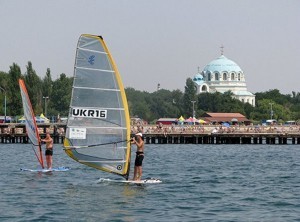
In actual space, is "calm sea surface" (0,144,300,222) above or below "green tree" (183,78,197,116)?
below

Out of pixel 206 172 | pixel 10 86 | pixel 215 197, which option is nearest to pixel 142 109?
pixel 10 86

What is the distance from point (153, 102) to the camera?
197 m

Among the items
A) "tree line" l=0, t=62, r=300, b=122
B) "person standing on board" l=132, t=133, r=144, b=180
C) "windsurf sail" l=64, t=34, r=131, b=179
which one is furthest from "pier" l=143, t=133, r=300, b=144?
"windsurf sail" l=64, t=34, r=131, b=179

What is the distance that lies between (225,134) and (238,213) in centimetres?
6626

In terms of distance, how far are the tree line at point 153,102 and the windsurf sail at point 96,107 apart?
272 feet

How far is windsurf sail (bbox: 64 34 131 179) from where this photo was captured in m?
29.5

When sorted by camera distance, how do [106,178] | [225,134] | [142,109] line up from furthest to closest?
[142,109], [225,134], [106,178]

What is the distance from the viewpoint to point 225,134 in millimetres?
90875

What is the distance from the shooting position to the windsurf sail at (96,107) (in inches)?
1161

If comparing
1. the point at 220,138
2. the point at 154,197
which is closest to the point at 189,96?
the point at 220,138

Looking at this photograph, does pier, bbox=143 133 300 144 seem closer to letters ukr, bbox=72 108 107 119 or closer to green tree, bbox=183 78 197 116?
letters ukr, bbox=72 108 107 119

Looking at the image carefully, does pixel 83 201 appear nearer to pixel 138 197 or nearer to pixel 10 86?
pixel 138 197

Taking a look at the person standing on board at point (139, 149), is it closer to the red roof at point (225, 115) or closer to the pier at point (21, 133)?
the pier at point (21, 133)

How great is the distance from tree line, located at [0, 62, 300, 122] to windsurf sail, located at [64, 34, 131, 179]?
82778 mm
